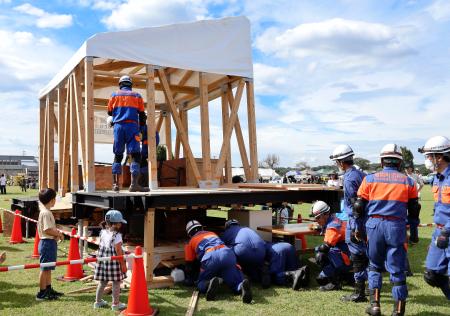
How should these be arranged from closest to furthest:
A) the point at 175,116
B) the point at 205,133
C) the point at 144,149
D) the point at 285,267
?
the point at 285,267, the point at 144,149, the point at 175,116, the point at 205,133

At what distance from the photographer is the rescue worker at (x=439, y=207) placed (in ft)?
17.1

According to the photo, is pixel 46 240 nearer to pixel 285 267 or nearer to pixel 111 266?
pixel 111 266

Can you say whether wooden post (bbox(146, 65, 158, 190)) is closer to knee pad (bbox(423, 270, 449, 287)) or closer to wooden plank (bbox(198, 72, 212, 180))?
wooden plank (bbox(198, 72, 212, 180))

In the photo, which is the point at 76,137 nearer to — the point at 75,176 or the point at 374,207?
the point at 75,176

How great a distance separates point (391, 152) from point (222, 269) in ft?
9.40

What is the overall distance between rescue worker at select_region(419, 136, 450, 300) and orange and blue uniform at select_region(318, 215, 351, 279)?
167 cm

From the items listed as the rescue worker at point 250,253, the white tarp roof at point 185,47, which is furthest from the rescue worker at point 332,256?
the white tarp roof at point 185,47

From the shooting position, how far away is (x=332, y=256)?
696cm

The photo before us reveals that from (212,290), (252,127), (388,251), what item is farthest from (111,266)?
(252,127)

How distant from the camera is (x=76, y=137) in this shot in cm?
1002

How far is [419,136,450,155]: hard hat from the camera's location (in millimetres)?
5355

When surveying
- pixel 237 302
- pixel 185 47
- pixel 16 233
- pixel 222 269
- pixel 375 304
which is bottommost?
pixel 237 302

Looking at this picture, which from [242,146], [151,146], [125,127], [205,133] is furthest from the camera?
[242,146]

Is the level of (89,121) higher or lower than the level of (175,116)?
lower
